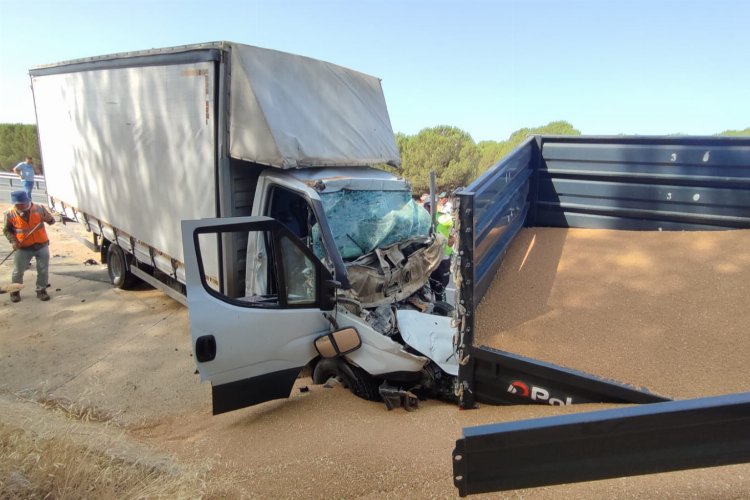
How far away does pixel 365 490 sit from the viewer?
2.77 m

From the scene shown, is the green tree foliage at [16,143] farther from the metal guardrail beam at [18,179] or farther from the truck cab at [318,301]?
the truck cab at [318,301]

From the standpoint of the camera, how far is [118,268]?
8.66 metres

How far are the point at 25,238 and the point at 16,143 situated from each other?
29656mm

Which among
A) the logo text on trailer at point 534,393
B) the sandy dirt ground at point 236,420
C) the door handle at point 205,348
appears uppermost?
the logo text on trailer at point 534,393

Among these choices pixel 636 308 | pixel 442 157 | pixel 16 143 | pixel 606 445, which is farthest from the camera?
pixel 16 143

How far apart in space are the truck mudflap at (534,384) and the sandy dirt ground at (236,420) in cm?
8

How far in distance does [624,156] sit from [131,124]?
616 centimetres

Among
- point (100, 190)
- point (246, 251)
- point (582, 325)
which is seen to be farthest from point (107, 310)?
point (582, 325)

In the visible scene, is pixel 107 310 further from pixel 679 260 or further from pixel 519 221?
pixel 679 260

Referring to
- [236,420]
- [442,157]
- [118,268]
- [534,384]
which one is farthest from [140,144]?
[442,157]

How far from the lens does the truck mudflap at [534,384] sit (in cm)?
244

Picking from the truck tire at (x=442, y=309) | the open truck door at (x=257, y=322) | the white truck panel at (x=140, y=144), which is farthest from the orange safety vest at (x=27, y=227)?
the truck tire at (x=442, y=309)

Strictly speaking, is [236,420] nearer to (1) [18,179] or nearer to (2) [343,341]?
(2) [343,341]

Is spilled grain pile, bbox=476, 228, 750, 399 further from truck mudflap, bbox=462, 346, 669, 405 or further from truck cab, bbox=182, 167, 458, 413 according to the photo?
truck cab, bbox=182, 167, 458, 413
